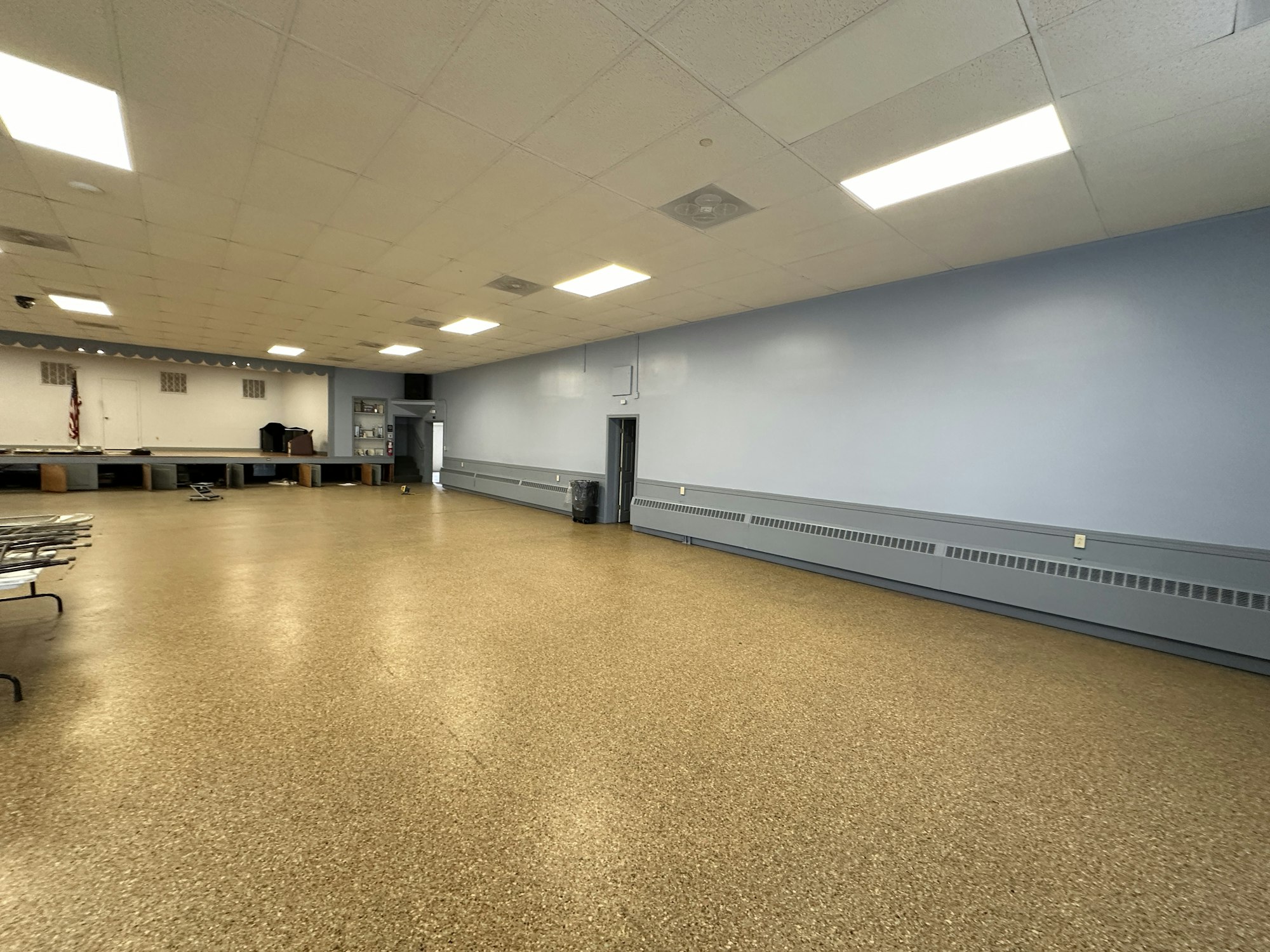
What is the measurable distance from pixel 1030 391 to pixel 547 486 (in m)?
7.54

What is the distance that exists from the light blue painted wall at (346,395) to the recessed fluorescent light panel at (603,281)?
983 cm

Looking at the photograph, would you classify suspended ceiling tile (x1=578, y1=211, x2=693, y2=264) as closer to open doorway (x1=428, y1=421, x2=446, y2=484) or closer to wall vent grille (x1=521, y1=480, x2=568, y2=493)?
wall vent grille (x1=521, y1=480, x2=568, y2=493)

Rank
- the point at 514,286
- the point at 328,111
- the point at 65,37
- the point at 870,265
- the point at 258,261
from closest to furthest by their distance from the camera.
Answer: the point at 65,37 < the point at 328,111 < the point at 870,265 < the point at 258,261 < the point at 514,286

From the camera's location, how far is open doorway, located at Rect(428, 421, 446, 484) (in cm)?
1491

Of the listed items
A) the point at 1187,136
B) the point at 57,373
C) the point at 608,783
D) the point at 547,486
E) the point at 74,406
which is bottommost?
the point at 608,783

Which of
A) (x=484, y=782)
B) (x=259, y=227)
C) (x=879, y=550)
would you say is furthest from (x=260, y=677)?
(x=879, y=550)

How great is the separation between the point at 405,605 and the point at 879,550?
4.36 metres

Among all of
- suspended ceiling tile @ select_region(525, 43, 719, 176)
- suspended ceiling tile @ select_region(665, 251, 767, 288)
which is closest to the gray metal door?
suspended ceiling tile @ select_region(665, 251, 767, 288)

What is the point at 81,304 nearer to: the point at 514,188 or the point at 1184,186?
the point at 514,188

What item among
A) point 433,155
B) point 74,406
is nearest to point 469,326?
point 433,155

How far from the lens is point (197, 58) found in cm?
227

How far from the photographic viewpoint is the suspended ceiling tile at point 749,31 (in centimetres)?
194

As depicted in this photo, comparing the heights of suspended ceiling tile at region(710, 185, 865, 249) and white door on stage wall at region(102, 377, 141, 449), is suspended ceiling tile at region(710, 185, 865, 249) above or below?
above

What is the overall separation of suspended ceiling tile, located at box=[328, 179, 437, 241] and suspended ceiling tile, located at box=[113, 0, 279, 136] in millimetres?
792
